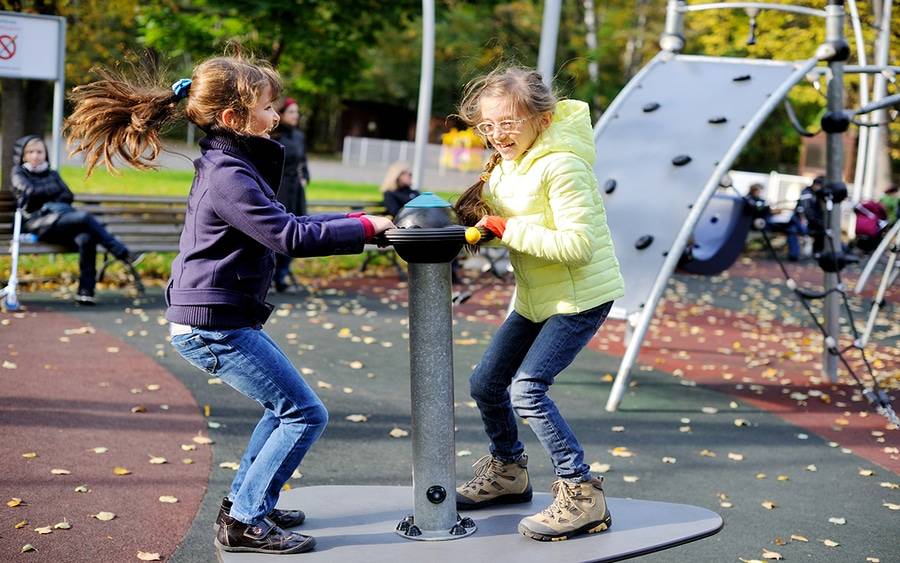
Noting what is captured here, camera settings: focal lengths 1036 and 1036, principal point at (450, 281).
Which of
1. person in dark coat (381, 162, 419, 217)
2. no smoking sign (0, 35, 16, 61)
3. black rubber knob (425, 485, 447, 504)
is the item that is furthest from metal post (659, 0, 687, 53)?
no smoking sign (0, 35, 16, 61)

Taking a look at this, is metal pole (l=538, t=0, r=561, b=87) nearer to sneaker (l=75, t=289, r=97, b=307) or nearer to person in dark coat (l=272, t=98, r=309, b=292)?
person in dark coat (l=272, t=98, r=309, b=292)

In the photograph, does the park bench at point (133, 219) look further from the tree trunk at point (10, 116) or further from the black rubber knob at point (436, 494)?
the black rubber knob at point (436, 494)

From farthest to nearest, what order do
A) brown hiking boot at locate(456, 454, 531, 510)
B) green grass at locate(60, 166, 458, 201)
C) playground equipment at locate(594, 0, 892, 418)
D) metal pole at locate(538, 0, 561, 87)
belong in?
green grass at locate(60, 166, 458, 201), metal pole at locate(538, 0, 561, 87), playground equipment at locate(594, 0, 892, 418), brown hiking boot at locate(456, 454, 531, 510)

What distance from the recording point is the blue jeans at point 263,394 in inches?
131

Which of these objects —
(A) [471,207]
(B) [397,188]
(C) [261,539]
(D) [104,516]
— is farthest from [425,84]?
(C) [261,539]

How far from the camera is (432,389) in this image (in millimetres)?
3377

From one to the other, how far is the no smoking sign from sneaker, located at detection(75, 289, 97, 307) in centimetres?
274

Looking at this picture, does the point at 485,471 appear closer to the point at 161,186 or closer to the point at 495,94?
the point at 495,94

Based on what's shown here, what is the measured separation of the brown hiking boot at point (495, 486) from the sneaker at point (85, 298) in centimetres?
633

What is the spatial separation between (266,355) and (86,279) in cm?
665

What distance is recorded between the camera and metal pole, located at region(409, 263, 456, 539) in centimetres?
→ 334

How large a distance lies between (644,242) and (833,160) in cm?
182

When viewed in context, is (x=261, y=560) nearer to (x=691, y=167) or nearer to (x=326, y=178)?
(x=691, y=167)

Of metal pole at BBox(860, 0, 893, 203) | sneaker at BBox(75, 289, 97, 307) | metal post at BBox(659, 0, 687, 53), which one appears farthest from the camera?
metal pole at BBox(860, 0, 893, 203)
